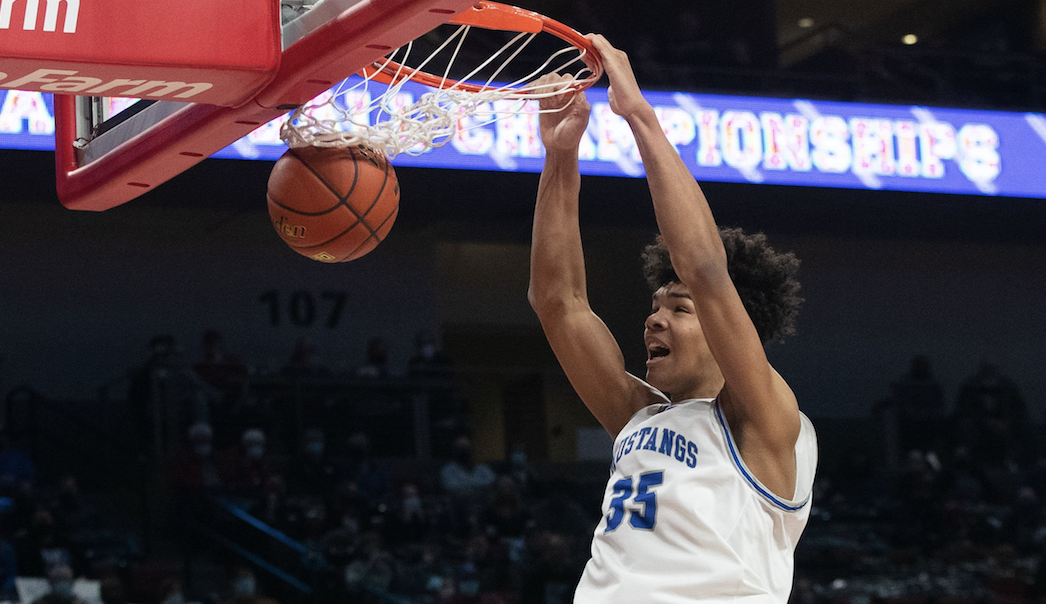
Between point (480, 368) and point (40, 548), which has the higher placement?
point (480, 368)

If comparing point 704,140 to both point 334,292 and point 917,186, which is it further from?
point 334,292

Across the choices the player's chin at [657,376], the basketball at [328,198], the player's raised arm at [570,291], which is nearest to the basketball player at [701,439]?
the player's chin at [657,376]

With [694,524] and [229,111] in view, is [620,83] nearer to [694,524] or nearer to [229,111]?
[229,111]

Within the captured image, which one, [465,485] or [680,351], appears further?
[465,485]

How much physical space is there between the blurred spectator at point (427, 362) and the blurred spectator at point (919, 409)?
3866 mm

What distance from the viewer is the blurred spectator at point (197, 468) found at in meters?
7.91

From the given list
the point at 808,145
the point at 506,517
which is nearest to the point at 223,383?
the point at 506,517

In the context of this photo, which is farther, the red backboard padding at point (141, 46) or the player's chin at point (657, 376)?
the player's chin at point (657, 376)

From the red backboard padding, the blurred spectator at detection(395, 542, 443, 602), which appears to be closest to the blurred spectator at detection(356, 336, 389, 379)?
the blurred spectator at detection(395, 542, 443, 602)

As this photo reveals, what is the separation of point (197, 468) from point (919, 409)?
234 inches

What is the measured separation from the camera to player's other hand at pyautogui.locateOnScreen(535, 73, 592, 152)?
265 centimetres

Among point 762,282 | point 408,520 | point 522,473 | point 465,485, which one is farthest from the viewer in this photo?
point 522,473

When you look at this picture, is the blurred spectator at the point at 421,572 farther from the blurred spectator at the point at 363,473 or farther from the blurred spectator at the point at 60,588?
the blurred spectator at the point at 60,588

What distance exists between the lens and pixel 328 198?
8.13ft
